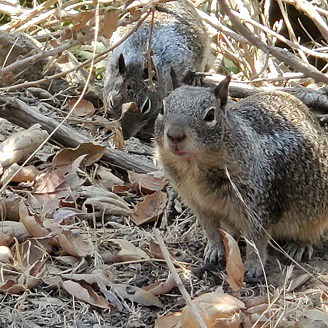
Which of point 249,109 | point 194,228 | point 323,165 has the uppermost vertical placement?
point 249,109

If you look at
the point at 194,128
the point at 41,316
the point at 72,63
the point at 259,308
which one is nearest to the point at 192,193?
the point at 194,128

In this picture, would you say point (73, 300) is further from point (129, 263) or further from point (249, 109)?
point (249, 109)

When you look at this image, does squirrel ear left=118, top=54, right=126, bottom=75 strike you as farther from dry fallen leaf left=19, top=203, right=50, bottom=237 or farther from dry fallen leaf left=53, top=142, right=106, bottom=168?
dry fallen leaf left=19, top=203, right=50, bottom=237

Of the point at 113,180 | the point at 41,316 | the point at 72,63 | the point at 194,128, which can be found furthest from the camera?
the point at 72,63

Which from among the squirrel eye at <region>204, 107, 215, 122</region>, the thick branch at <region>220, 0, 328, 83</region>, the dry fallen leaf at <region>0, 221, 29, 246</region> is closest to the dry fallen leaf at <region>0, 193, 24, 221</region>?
the dry fallen leaf at <region>0, 221, 29, 246</region>

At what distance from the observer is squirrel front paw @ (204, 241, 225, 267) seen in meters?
4.02

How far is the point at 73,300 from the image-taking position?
3.46 metres

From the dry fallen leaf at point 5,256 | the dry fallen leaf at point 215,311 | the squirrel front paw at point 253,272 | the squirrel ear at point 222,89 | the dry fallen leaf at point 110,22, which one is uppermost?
the dry fallen leaf at point 110,22

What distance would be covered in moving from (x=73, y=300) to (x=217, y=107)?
1152 millimetres

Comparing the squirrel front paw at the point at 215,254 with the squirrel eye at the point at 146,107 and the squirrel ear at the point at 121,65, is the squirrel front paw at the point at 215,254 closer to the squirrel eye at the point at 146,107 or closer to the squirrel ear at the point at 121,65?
the squirrel eye at the point at 146,107

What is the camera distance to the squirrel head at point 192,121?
3.53 m

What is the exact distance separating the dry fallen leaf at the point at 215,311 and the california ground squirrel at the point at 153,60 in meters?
2.73

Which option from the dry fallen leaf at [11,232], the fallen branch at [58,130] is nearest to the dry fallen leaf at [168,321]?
the dry fallen leaf at [11,232]

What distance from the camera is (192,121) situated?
11.8 ft
